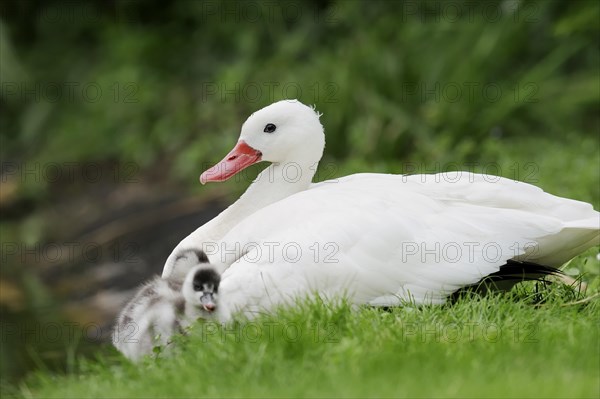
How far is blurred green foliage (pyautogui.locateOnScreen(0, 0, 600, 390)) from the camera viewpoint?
1027 cm

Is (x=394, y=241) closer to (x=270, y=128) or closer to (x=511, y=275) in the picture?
(x=511, y=275)

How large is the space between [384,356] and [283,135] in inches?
74.1

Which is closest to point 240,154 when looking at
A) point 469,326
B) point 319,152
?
point 319,152

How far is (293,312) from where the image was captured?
15.6 feet

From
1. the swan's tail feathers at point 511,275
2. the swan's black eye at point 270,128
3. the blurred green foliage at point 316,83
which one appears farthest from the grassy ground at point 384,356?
the blurred green foliage at point 316,83

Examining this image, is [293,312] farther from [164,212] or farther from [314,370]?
[164,212]

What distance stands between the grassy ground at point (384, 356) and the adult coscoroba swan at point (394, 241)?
0.16 metres

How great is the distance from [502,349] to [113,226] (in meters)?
7.06

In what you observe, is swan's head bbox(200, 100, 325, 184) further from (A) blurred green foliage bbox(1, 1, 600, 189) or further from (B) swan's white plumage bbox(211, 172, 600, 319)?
(A) blurred green foliage bbox(1, 1, 600, 189)

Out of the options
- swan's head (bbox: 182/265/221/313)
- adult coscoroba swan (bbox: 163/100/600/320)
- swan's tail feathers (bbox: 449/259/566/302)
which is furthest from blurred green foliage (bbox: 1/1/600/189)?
swan's head (bbox: 182/265/221/313)

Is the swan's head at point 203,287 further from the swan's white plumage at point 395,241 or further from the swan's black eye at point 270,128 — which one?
the swan's black eye at point 270,128

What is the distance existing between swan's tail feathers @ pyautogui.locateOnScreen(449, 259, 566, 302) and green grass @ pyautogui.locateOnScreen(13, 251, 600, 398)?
118mm

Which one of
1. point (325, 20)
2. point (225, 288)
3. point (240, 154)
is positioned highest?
point (325, 20)

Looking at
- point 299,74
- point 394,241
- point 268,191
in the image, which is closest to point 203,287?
point 394,241
